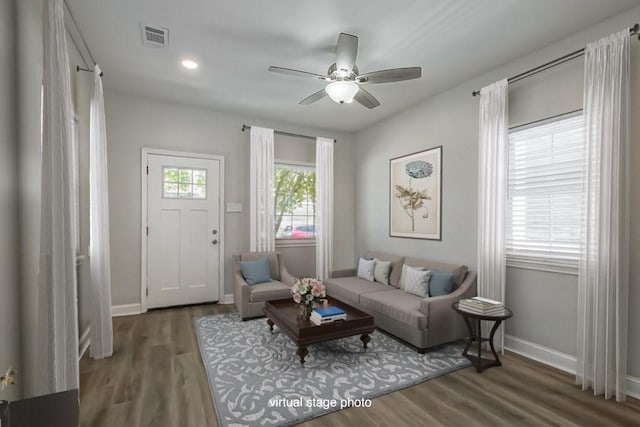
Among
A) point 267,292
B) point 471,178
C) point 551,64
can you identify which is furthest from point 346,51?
point 267,292

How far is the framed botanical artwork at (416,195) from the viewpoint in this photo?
400cm

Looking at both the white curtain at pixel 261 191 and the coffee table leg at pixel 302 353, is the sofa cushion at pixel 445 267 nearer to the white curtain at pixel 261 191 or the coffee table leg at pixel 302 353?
the coffee table leg at pixel 302 353

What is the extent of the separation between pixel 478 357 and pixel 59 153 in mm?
3434

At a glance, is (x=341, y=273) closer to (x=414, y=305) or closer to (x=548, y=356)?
(x=414, y=305)

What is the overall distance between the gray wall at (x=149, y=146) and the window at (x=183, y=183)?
0.31 meters

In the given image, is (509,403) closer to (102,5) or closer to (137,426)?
(137,426)

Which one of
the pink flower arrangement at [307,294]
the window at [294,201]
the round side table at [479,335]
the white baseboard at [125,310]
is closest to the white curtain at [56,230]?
the pink flower arrangement at [307,294]

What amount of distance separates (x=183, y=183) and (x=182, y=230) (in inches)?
26.9

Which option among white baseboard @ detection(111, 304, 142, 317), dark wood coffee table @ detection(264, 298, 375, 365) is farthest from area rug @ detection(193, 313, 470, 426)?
white baseboard @ detection(111, 304, 142, 317)

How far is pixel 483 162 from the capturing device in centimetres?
322

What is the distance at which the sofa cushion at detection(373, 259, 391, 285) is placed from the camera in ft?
14.0

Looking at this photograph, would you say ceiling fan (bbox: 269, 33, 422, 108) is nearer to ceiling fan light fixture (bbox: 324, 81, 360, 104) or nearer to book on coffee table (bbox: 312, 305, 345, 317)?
ceiling fan light fixture (bbox: 324, 81, 360, 104)

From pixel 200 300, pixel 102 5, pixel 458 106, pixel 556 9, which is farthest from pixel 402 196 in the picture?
pixel 102 5

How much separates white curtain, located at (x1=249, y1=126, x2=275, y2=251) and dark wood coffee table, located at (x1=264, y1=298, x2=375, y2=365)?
163 centimetres
